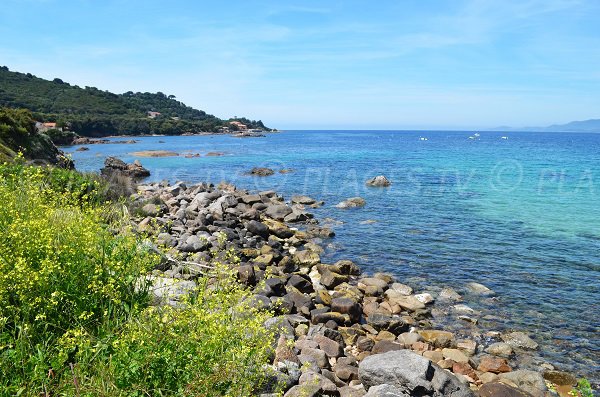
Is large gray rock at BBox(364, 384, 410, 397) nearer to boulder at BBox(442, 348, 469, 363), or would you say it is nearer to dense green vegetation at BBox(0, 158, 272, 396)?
dense green vegetation at BBox(0, 158, 272, 396)

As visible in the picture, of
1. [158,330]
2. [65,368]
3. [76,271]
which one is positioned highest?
[76,271]

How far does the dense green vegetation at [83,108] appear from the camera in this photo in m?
103

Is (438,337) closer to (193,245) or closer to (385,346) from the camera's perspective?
(385,346)

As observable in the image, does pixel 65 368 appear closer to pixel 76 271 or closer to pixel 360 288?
pixel 76 271

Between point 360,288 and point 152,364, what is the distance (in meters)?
9.40

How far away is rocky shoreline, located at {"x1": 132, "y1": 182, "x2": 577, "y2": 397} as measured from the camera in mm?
7043

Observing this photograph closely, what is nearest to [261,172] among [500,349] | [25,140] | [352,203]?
[352,203]

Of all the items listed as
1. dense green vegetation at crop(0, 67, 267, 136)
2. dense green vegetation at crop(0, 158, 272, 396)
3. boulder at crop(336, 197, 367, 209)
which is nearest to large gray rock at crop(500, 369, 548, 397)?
dense green vegetation at crop(0, 158, 272, 396)

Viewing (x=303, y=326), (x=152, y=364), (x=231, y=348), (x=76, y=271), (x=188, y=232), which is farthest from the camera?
(x=188, y=232)

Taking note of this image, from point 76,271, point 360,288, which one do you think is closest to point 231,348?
point 76,271

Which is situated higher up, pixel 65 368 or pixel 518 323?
pixel 65 368

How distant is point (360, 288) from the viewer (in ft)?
42.8

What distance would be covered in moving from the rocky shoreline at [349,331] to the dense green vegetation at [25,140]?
13.6 m

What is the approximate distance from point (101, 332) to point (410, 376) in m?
Answer: 4.76
